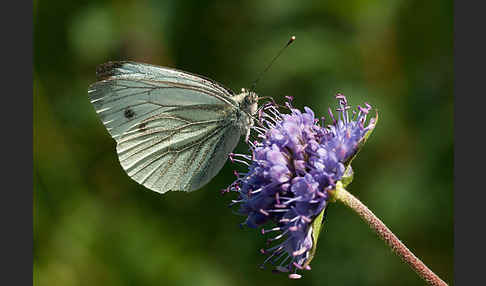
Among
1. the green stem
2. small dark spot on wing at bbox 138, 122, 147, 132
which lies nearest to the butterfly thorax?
small dark spot on wing at bbox 138, 122, 147, 132

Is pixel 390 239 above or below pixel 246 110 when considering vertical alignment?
below

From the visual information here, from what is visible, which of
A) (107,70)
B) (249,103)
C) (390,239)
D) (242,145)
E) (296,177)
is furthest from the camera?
(242,145)

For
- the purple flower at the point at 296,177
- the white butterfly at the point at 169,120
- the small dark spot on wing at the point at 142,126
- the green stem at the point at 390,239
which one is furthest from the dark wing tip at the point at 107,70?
the green stem at the point at 390,239

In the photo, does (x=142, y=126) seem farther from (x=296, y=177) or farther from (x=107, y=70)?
(x=296, y=177)

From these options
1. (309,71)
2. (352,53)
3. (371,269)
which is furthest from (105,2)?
(371,269)

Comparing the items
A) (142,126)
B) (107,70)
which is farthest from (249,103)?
(107,70)

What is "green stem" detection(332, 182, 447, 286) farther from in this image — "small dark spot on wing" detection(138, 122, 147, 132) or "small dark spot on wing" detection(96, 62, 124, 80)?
"small dark spot on wing" detection(96, 62, 124, 80)

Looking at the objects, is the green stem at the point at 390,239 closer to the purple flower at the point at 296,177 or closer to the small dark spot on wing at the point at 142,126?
the purple flower at the point at 296,177
